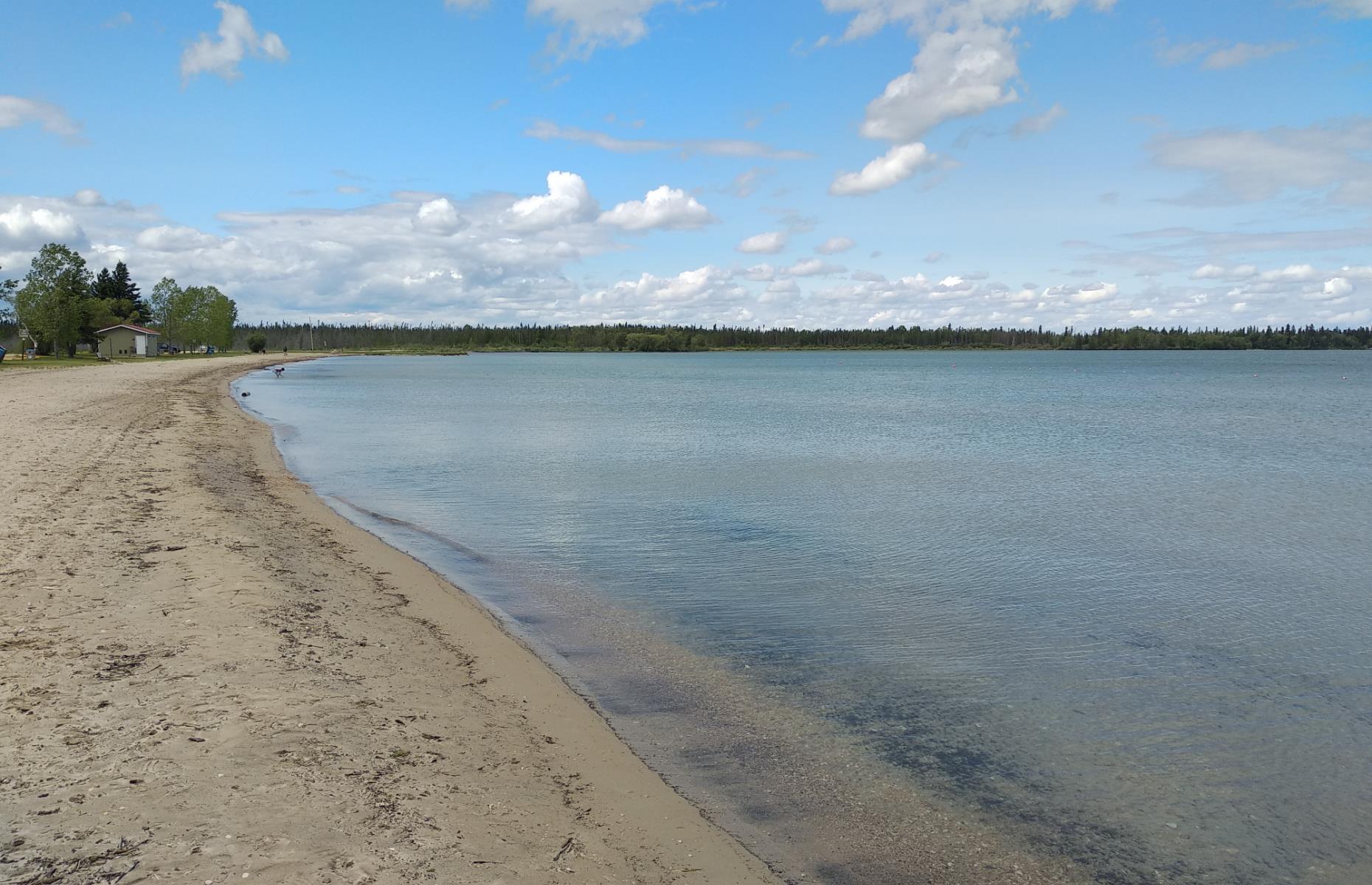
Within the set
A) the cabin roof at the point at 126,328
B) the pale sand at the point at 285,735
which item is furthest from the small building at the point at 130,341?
the pale sand at the point at 285,735

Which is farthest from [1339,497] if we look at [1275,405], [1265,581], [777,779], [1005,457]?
[1275,405]

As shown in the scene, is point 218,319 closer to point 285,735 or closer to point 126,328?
point 126,328

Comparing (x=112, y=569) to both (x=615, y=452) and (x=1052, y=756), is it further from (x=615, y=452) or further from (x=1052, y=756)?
(x=615, y=452)

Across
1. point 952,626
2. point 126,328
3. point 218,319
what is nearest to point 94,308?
point 126,328

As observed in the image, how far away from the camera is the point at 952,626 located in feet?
32.6

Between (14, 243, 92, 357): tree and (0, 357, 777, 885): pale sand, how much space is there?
70.2 meters

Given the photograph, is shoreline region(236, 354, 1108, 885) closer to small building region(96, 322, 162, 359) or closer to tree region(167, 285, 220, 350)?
small building region(96, 322, 162, 359)

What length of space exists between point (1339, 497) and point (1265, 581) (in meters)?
10.1

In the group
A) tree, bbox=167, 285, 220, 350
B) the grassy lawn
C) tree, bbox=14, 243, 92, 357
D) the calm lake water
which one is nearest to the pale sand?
the calm lake water

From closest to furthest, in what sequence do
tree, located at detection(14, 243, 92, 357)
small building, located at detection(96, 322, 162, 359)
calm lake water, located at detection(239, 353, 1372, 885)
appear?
calm lake water, located at detection(239, 353, 1372, 885) → tree, located at detection(14, 243, 92, 357) → small building, located at detection(96, 322, 162, 359)

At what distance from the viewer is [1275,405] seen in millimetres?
54344

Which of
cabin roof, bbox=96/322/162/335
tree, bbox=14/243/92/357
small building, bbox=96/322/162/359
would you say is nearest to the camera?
tree, bbox=14/243/92/357

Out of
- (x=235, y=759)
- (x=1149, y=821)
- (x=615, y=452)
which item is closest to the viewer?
(x=235, y=759)

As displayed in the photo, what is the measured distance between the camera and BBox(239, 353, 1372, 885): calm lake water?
19.1ft
